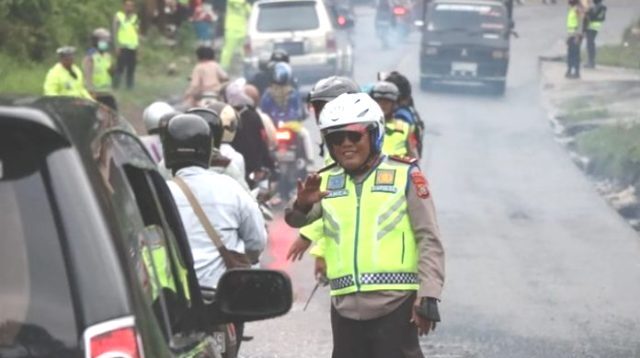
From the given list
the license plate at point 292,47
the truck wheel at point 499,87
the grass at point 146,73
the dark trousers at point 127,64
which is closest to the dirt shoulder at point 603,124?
the truck wheel at point 499,87

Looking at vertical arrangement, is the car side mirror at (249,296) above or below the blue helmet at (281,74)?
above

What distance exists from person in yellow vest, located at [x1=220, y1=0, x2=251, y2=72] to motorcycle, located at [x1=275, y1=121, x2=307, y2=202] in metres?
12.1

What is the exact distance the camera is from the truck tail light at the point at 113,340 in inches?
116

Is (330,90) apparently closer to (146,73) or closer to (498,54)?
(146,73)

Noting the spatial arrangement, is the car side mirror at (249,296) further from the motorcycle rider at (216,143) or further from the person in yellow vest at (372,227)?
the motorcycle rider at (216,143)

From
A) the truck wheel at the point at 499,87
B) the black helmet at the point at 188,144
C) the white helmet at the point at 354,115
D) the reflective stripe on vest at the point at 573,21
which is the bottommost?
the truck wheel at the point at 499,87

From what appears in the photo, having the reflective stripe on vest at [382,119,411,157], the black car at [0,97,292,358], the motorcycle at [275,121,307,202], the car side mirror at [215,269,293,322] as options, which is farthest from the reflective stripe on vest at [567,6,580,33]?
the black car at [0,97,292,358]

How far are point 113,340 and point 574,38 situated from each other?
29.4m

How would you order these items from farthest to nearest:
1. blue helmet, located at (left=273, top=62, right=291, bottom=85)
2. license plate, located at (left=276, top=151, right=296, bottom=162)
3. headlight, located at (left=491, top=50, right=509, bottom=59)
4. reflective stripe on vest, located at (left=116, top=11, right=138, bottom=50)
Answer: headlight, located at (left=491, top=50, right=509, bottom=59), reflective stripe on vest, located at (left=116, top=11, right=138, bottom=50), license plate, located at (left=276, top=151, right=296, bottom=162), blue helmet, located at (left=273, top=62, right=291, bottom=85)

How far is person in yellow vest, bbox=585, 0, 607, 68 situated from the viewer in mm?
33094

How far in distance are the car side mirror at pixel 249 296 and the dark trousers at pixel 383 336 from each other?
7.20 feet

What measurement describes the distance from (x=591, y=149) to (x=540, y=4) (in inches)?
1282

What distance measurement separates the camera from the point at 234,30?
98.4 ft

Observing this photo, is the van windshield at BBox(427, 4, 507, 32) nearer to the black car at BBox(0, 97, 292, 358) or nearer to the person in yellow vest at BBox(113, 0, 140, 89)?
the person in yellow vest at BBox(113, 0, 140, 89)
